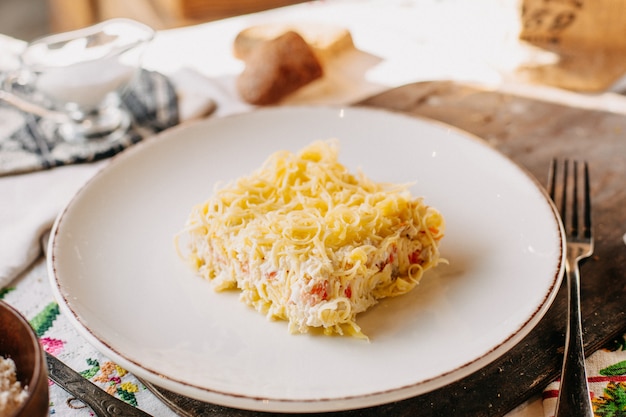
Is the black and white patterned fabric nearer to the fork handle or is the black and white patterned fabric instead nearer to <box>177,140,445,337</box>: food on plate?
<box>177,140,445,337</box>: food on plate

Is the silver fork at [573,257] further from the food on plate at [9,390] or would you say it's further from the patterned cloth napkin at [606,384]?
the food on plate at [9,390]

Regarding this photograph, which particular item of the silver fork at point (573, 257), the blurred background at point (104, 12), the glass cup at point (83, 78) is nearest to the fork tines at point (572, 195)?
the silver fork at point (573, 257)

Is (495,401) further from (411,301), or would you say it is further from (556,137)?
Answer: (556,137)

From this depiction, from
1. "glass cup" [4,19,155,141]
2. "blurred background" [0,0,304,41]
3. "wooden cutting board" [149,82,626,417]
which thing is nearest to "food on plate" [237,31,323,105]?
"wooden cutting board" [149,82,626,417]

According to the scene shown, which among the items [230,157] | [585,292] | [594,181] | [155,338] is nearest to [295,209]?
[155,338]

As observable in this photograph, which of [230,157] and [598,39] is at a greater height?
[230,157]

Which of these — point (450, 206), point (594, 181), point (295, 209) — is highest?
point (295, 209)
